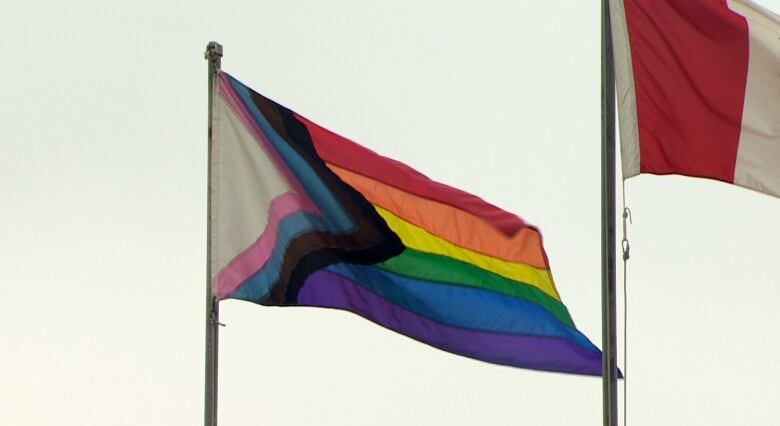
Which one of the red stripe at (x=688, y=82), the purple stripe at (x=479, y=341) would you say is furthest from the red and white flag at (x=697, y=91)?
the purple stripe at (x=479, y=341)

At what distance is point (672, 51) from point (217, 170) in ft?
18.4

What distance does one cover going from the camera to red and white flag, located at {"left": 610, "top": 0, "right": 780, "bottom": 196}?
16.9 meters

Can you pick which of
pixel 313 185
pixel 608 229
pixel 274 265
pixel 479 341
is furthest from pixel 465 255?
pixel 608 229

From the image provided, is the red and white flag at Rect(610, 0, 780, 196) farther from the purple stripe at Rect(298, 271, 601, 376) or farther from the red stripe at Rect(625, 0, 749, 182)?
the purple stripe at Rect(298, 271, 601, 376)

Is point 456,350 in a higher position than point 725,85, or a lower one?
lower

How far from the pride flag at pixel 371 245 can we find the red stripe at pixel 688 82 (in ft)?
14.8

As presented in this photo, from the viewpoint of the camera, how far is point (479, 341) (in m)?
21.1

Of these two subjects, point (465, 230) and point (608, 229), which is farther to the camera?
point (465, 230)

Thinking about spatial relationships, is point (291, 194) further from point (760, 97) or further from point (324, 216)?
point (760, 97)

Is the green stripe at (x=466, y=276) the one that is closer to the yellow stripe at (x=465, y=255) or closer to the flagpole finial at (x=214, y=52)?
the yellow stripe at (x=465, y=255)

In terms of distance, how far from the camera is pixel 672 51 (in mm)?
17219

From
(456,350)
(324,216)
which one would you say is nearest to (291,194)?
(324,216)

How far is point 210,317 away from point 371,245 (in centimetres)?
199

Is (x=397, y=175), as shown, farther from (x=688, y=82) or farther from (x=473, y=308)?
(x=688, y=82)
